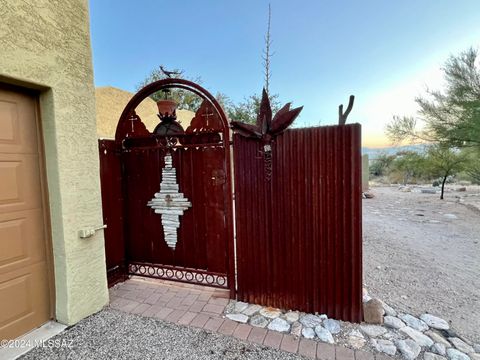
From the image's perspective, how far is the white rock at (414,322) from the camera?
8.59 ft

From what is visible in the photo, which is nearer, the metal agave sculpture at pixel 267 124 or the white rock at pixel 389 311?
the metal agave sculpture at pixel 267 124

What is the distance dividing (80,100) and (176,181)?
1510 mm

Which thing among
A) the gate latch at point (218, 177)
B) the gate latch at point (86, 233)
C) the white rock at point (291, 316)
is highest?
the gate latch at point (218, 177)

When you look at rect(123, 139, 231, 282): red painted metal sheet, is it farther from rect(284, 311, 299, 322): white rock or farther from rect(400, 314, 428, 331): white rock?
rect(400, 314, 428, 331): white rock

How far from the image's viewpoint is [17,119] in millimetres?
2387

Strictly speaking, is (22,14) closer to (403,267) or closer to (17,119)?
(17,119)

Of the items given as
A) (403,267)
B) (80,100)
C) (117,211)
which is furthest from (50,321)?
(403,267)

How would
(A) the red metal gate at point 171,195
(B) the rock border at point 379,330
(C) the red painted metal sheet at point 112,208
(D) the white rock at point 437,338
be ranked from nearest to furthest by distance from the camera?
(B) the rock border at point 379,330 → (D) the white rock at point 437,338 → (A) the red metal gate at point 171,195 → (C) the red painted metal sheet at point 112,208

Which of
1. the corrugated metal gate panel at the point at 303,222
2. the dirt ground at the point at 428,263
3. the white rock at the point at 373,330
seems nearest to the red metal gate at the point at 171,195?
the corrugated metal gate panel at the point at 303,222

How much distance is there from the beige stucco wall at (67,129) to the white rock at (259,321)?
191 cm

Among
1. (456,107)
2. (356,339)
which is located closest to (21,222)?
(356,339)

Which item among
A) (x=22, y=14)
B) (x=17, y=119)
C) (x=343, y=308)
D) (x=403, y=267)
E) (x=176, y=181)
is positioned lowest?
(x=403, y=267)

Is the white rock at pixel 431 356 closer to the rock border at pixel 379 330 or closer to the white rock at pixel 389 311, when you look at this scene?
the rock border at pixel 379 330

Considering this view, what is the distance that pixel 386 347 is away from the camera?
231 cm
